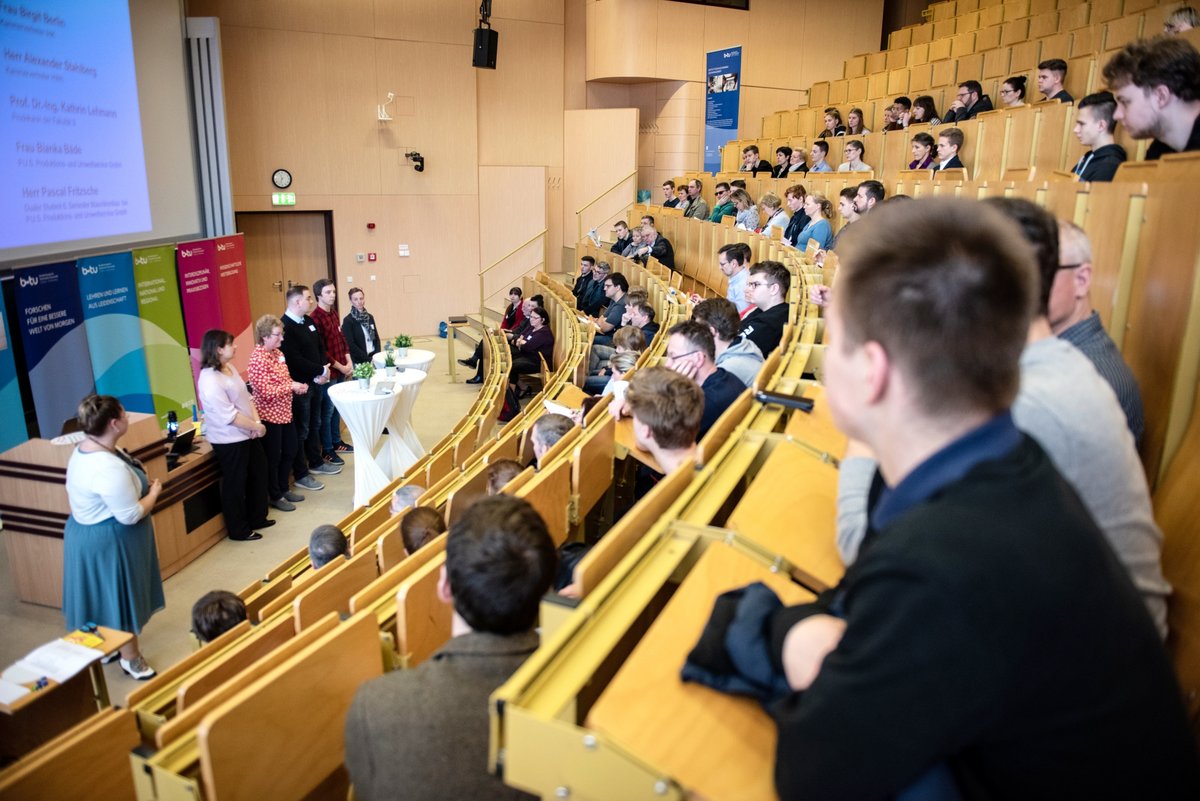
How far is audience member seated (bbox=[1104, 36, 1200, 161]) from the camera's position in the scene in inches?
85.0

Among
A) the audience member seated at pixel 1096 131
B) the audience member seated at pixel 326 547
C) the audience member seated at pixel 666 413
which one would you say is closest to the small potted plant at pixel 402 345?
the audience member seated at pixel 326 547

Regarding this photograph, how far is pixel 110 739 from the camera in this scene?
1.97 metres

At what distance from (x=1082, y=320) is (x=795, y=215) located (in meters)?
5.13

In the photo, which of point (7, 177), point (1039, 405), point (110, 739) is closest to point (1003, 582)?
point (1039, 405)

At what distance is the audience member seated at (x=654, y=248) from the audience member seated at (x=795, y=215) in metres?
1.81

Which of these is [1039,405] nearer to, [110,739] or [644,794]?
[644,794]

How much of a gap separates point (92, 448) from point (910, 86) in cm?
774

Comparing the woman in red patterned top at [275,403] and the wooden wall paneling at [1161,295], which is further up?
the wooden wall paneling at [1161,295]

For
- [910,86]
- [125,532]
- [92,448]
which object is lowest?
[125,532]

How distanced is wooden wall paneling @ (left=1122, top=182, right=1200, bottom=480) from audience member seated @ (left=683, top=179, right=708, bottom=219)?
6.66m

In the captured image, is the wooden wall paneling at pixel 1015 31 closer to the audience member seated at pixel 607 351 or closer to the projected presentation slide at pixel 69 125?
the audience member seated at pixel 607 351

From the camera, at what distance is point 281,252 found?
1034 cm

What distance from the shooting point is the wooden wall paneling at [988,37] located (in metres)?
7.54

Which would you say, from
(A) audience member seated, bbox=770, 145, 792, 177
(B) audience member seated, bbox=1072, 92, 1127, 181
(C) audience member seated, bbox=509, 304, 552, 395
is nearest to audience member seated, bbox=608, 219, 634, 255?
(A) audience member seated, bbox=770, 145, 792, 177
